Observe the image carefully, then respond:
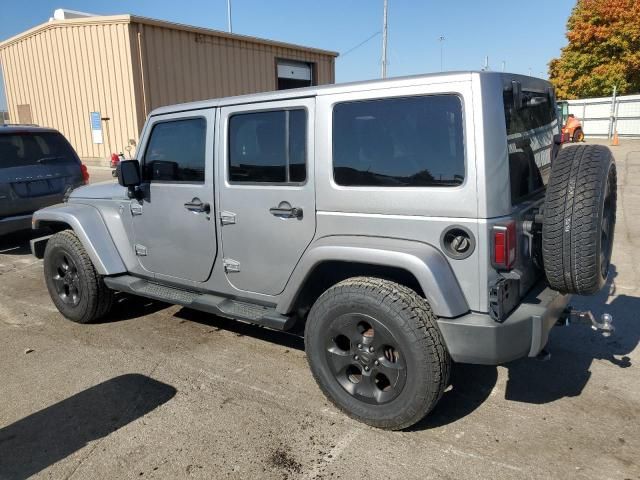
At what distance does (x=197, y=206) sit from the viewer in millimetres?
3715

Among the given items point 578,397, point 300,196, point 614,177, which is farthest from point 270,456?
point 614,177

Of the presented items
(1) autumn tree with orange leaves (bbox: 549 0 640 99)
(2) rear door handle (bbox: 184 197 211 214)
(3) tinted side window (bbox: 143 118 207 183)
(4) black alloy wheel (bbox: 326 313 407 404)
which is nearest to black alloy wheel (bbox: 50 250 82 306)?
(3) tinted side window (bbox: 143 118 207 183)

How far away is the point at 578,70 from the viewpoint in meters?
32.3

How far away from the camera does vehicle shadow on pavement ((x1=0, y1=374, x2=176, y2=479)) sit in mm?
2778

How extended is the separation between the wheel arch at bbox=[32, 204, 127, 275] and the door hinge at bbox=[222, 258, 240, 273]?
1.24 meters

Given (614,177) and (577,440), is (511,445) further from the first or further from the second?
(614,177)

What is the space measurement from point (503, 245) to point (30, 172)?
6.67m

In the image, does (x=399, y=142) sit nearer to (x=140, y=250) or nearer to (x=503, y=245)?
(x=503, y=245)

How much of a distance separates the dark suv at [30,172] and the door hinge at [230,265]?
4487mm

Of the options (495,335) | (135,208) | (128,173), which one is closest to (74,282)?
(135,208)

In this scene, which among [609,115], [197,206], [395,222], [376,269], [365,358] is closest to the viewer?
[395,222]

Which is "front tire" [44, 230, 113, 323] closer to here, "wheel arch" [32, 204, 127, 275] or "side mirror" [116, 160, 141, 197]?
"wheel arch" [32, 204, 127, 275]

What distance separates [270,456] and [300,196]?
58.6 inches

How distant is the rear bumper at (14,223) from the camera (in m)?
6.79
